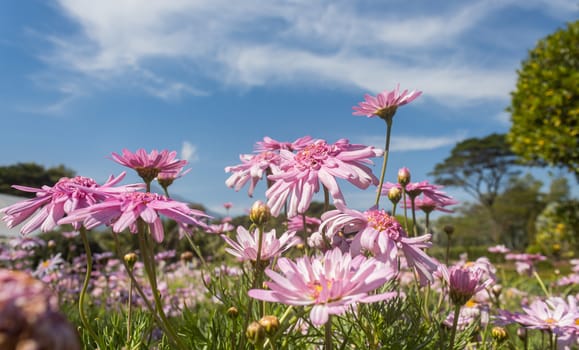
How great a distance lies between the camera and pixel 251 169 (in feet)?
6.11

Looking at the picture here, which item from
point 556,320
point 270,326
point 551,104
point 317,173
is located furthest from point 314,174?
point 551,104

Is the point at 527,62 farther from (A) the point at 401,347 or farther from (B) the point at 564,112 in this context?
(A) the point at 401,347

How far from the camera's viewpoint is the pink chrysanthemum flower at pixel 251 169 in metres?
1.85

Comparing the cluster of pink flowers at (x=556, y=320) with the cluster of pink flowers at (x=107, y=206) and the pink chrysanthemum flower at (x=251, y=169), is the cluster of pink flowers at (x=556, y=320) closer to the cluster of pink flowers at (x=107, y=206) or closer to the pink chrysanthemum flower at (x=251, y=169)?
the pink chrysanthemum flower at (x=251, y=169)

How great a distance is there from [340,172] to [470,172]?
3403 centimetres

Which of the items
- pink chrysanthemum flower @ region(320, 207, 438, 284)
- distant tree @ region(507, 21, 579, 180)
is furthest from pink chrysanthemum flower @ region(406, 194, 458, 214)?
distant tree @ region(507, 21, 579, 180)

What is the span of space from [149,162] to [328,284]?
782mm

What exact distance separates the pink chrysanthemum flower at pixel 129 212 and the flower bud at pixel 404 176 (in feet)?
3.68

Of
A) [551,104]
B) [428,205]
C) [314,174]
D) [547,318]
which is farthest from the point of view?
[551,104]

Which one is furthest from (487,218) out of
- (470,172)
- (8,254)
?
(8,254)

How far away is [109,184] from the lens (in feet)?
4.44

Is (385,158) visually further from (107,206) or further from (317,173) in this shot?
(107,206)

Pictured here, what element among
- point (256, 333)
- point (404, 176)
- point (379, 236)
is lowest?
point (256, 333)

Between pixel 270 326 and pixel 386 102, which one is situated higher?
pixel 386 102
